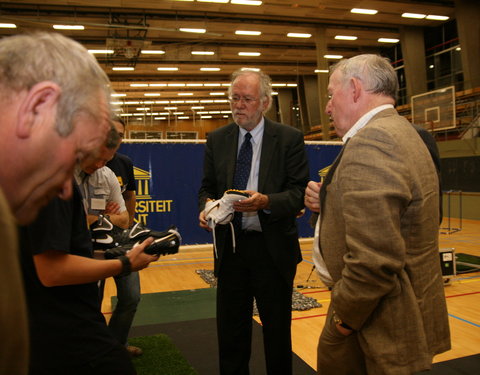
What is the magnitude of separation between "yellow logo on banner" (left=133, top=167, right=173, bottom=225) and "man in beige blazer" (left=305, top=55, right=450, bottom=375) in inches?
195

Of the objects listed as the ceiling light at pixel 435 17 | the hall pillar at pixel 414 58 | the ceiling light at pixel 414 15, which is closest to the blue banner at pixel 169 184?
the ceiling light at pixel 414 15

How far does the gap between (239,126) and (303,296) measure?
9.04 feet

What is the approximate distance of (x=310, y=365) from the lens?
3.00m

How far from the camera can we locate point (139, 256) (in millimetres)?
1653

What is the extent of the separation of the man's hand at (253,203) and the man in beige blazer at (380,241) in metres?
0.62

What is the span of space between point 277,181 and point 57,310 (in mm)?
1441

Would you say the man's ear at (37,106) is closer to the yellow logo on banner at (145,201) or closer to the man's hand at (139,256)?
the man's hand at (139,256)

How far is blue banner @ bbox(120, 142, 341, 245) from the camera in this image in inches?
248

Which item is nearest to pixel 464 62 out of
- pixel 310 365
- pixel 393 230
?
pixel 310 365

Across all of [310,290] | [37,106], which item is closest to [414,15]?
[310,290]

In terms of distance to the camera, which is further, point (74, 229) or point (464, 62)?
point (464, 62)

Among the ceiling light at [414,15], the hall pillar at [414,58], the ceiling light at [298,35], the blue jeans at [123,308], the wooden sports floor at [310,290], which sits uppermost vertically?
the ceiling light at [298,35]

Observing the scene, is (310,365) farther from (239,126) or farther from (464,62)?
(464,62)

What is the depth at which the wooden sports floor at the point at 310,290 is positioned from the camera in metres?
3.39
